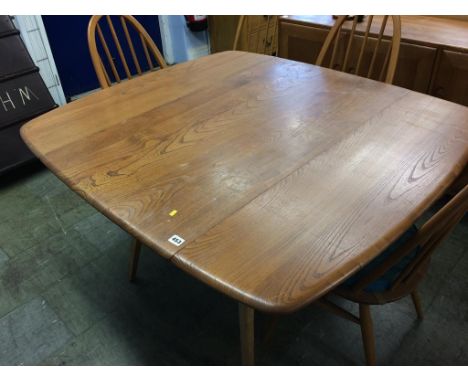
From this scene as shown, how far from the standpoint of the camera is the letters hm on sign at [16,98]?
7.11 feet

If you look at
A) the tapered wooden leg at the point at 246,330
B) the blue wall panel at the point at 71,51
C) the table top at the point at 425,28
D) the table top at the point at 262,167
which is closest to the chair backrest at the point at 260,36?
the blue wall panel at the point at 71,51

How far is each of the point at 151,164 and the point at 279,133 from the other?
39 cm

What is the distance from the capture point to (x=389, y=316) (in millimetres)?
1458

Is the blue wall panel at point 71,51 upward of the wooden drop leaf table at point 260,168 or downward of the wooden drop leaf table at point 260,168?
downward

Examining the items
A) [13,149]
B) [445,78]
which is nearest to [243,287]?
[445,78]

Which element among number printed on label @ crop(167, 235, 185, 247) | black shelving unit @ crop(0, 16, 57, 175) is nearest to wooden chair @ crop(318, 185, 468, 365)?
number printed on label @ crop(167, 235, 185, 247)

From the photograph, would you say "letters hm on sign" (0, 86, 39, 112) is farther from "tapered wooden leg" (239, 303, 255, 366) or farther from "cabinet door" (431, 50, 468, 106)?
"cabinet door" (431, 50, 468, 106)

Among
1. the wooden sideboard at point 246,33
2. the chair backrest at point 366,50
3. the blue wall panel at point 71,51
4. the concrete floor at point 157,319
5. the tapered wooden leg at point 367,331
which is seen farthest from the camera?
the wooden sideboard at point 246,33

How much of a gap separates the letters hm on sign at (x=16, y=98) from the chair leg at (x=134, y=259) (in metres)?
1.26

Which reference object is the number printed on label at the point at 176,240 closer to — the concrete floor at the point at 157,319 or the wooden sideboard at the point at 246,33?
the concrete floor at the point at 157,319

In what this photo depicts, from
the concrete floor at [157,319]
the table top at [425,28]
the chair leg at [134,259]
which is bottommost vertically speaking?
the concrete floor at [157,319]

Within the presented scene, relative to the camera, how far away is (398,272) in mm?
1103
